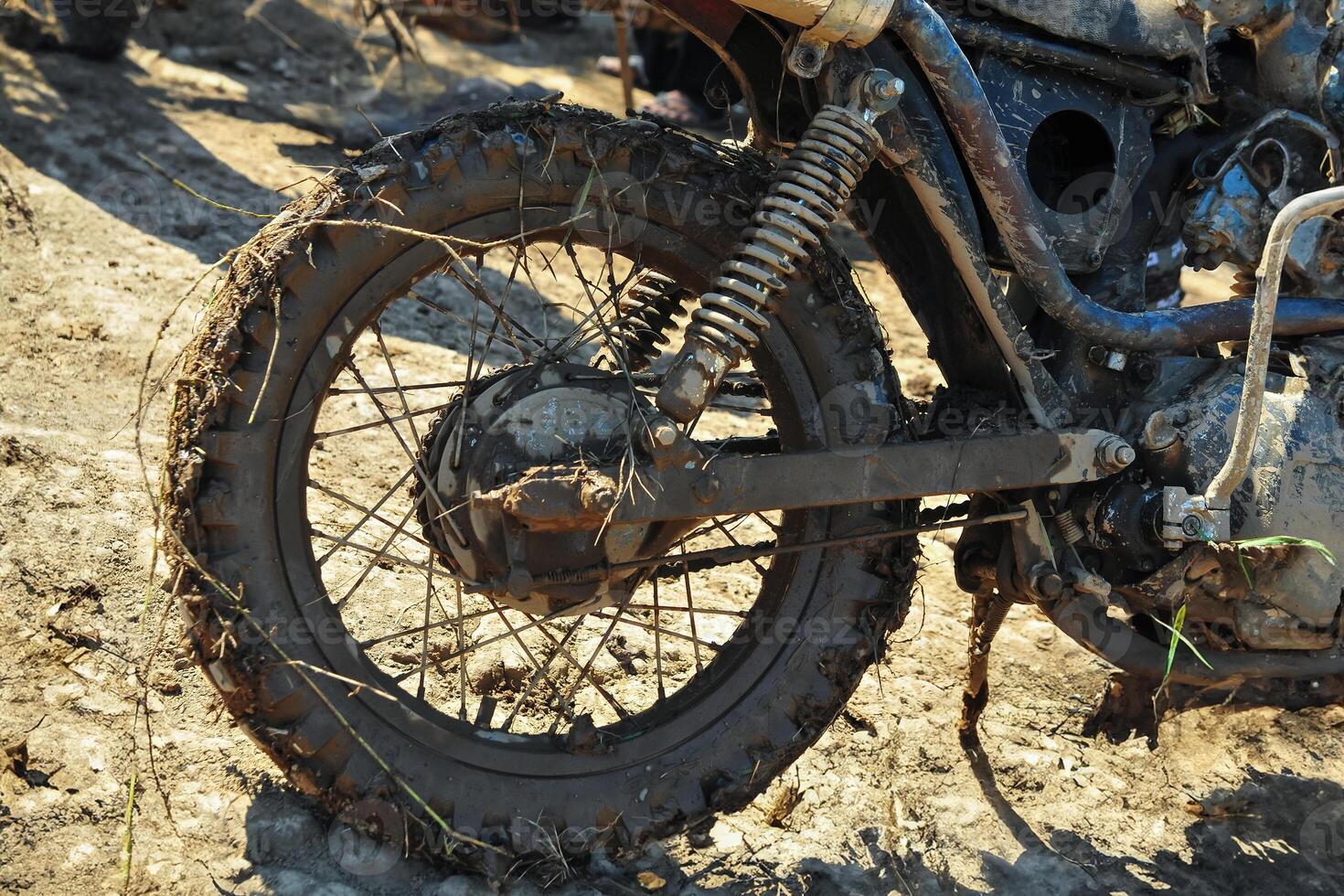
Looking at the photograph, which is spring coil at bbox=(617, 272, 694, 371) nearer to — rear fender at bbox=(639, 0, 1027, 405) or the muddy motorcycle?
the muddy motorcycle

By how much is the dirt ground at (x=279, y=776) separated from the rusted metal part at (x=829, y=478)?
42cm

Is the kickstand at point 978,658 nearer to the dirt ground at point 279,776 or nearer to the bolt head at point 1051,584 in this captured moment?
the dirt ground at point 279,776

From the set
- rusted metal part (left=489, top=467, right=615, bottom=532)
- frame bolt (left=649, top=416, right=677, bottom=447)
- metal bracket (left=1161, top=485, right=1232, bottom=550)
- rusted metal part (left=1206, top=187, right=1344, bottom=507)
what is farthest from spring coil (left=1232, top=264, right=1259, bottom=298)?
rusted metal part (left=489, top=467, right=615, bottom=532)

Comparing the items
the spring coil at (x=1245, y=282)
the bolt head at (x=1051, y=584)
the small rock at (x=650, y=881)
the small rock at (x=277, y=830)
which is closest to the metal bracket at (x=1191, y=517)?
the bolt head at (x=1051, y=584)

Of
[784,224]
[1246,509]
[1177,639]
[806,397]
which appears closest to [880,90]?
[784,224]

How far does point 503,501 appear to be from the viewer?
2271mm

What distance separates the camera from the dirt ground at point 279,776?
2.46m

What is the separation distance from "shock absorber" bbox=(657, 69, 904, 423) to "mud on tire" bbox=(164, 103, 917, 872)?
15cm

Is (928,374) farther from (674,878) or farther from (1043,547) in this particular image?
(674,878)

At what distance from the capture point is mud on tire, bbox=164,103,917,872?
7.41 feet

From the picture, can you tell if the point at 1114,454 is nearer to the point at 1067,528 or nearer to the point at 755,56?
the point at 1067,528

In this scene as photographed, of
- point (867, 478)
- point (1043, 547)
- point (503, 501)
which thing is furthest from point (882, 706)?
point (503, 501)

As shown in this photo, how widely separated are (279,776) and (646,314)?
4.41 ft

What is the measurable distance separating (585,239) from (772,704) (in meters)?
1.04
